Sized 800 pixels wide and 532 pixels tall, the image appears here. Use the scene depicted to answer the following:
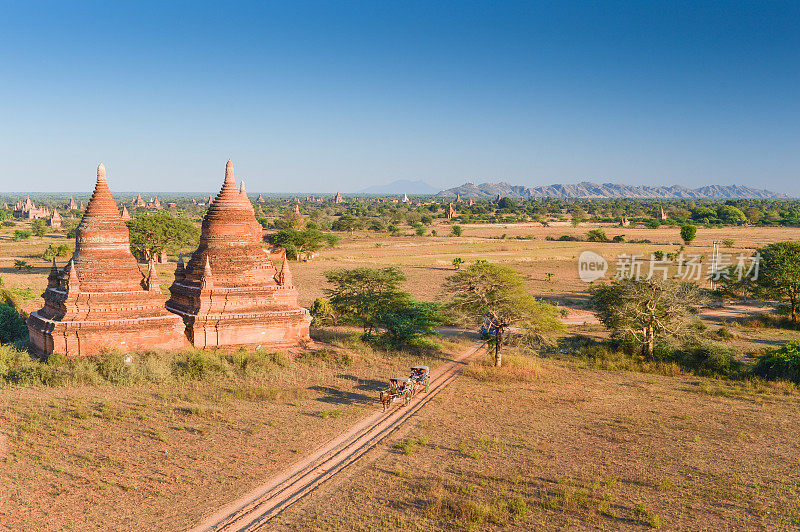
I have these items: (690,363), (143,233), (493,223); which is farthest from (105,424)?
(493,223)

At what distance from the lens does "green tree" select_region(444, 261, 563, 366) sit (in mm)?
20500

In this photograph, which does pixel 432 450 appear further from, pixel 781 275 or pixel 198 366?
pixel 781 275

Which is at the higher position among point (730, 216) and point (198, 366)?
point (730, 216)

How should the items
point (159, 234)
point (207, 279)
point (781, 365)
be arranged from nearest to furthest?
point (781, 365) < point (207, 279) < point (159, 234)

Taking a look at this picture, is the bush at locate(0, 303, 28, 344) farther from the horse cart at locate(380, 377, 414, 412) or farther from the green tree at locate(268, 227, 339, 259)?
the green tree at locate(268, 227, 339, 259)

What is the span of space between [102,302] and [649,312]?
1950 centimetres

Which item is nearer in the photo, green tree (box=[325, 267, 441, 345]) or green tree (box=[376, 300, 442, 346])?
green tree (box=[376, 300, 442, 346])

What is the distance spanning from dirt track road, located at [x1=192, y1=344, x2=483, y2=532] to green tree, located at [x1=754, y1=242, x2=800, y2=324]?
22.2m

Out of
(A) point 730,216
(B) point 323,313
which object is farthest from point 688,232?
(B) point 323,313

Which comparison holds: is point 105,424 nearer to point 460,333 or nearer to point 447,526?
point 447,526

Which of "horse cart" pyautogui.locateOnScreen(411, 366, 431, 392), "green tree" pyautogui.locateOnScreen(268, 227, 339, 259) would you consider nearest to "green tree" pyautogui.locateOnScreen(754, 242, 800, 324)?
"horse cart" pyautogui.locateOnScreen(411, 366, 431, 392)

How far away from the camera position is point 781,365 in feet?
61.8

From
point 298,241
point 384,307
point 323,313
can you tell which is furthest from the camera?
point 298,241

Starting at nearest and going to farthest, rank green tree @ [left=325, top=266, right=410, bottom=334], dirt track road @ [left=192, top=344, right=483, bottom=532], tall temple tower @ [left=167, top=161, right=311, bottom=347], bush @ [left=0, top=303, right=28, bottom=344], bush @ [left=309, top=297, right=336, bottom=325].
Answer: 1. dirt track road @ [left=192, top=344, right=483, bottom=532]
2. tall temple tower @ [left=167, top=161, right=311, bottom=347]
3. bush @ [left=0, top=303, right=28, bottom=344]
4. green tree @ [left=325, top=266, right=410, bottom=334]
5. bush @ [left=309, top=297, right=336, bottom=325]
